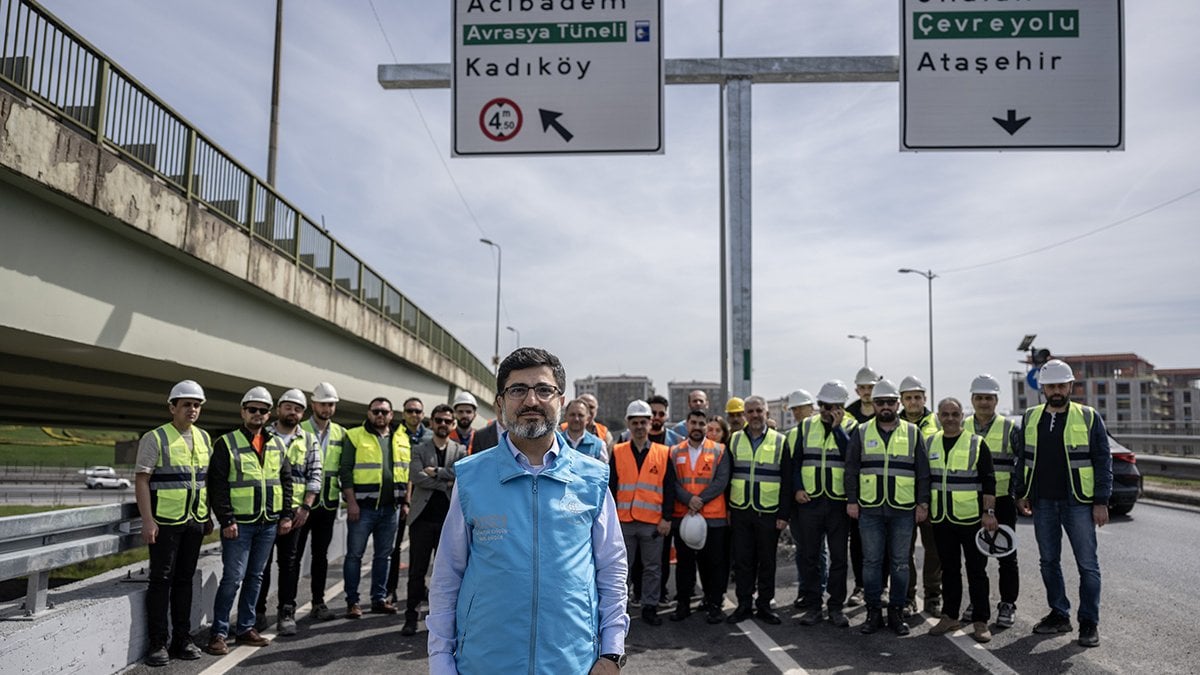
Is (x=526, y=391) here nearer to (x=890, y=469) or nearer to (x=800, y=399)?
(x=890, y=469)

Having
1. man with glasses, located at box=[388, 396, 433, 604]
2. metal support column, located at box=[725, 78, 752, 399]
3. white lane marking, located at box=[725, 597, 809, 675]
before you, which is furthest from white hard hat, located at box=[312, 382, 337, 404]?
metal support column, located at box=[725, 78, 752, 399]

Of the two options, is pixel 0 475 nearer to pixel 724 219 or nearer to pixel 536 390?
pixel 724 219

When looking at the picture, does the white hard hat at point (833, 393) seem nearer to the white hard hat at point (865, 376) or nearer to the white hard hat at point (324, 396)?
the white hard hat at point (865, 376)

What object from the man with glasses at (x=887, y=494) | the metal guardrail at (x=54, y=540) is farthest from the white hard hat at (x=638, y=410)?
the metal guardrail at (x=54, y=540)

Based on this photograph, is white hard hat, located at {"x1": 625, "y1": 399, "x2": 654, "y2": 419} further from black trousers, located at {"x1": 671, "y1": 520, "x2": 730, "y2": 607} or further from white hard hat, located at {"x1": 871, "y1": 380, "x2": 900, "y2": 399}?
white hard hat, located at {"x1": 871, "y1": 380, "x2": 900, "y2": 399}

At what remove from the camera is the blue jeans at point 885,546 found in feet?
23.4

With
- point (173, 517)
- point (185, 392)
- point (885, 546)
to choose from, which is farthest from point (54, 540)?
point (885, 546)

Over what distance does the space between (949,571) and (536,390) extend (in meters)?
5.63

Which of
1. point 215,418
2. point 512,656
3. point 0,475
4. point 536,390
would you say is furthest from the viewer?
point 0,475

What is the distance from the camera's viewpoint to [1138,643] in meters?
6.53

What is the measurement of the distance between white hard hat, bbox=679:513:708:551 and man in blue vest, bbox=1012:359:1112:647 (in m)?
2.79

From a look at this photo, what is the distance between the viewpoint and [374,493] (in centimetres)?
834

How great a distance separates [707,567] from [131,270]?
20.7 feet

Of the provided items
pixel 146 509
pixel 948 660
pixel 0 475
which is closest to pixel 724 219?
pixel 948 660
